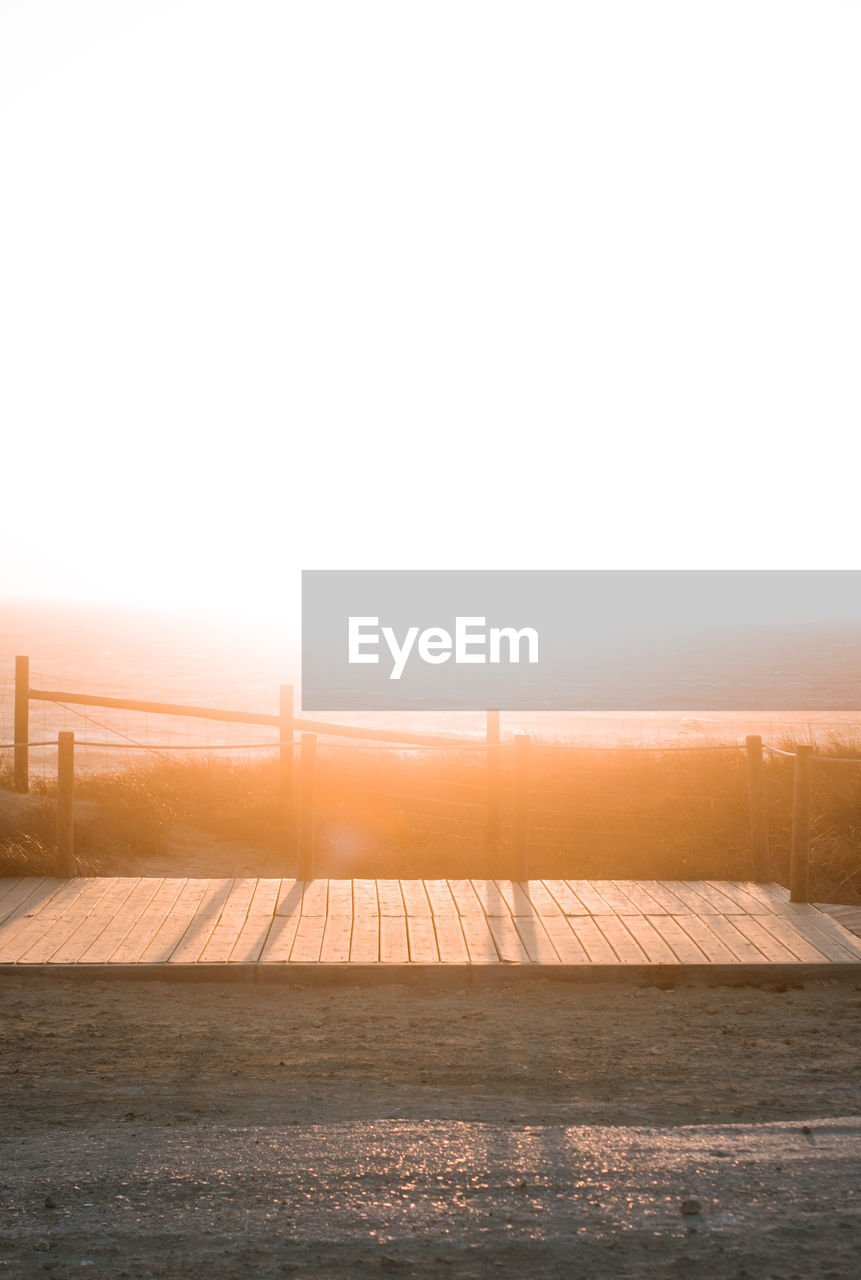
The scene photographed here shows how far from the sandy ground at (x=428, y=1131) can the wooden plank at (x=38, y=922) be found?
410 mm

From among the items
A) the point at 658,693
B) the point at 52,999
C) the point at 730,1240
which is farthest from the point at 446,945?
the point at 658,693

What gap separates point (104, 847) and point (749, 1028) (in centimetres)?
749

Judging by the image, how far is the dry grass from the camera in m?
11.2

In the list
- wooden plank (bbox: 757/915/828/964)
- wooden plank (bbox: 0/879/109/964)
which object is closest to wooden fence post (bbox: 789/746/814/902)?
wooden plank (bbox: 757/915/828/964)

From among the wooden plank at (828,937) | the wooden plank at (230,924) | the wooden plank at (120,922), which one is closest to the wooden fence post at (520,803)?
the wooden plank at (828,937)

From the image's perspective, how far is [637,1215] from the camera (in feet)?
13.4

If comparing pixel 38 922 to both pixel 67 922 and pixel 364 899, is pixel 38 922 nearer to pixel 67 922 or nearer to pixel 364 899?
pixel 67 922

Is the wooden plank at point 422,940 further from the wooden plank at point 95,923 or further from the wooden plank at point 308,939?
the wooden plank at point 95,923

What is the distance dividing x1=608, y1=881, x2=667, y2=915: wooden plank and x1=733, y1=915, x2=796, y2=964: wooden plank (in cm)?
61

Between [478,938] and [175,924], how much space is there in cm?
223

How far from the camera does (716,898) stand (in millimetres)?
8930

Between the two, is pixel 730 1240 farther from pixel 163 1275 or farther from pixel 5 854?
pixel 5 854

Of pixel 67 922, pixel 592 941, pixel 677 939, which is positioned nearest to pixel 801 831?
pixel 677 939

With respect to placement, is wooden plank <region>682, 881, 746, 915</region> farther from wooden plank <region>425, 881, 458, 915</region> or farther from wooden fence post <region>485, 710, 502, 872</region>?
wooden fence post <region>485, 710, 502, 872</region>
